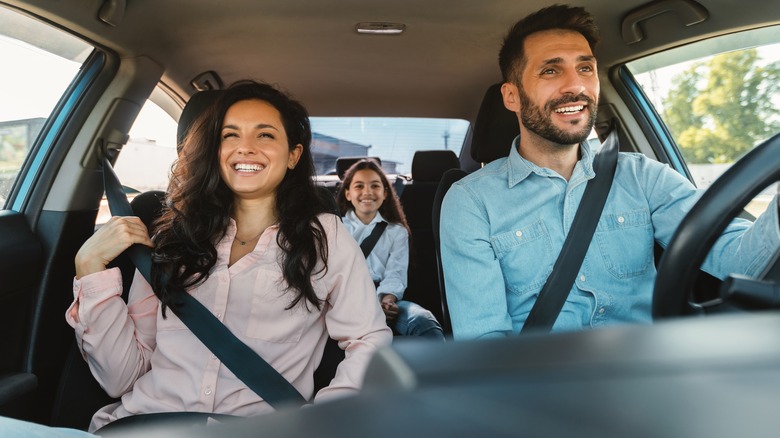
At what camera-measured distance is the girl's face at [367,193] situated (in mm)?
3510

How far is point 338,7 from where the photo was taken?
226 centimetres

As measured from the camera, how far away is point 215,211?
5.57 feet

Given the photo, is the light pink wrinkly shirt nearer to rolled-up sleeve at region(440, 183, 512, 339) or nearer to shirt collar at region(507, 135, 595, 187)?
rolled-up sleeve at region(440, 183, 512, 339)

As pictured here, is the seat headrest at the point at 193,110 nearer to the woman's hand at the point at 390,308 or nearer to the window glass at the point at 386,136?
the woman's hand at the point at 390,308

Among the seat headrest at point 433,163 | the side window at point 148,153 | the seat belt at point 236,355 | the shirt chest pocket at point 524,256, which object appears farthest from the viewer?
the seat headrest at point 433,163

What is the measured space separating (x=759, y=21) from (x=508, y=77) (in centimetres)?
90

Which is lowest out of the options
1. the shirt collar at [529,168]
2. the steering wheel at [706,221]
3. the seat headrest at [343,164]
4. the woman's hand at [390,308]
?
the woman's hand at [390,308]

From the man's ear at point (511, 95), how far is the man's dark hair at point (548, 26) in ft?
0.08

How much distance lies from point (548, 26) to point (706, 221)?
1074mm

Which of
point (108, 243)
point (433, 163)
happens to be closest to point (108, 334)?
point (108, 243)

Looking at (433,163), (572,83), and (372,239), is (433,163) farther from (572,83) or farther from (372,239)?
(572,83)

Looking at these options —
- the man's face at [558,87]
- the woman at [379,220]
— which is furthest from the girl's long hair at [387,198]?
the man's face at [558,87]

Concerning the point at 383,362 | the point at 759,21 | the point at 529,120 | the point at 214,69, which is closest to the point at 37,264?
the point at 214,69

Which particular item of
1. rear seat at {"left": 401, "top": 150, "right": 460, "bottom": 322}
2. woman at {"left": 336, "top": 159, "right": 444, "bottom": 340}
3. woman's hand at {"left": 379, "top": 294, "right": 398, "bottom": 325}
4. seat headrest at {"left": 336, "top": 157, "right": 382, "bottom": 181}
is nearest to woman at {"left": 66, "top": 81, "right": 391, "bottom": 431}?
woman's hand at {"left": 379, "top": 294, "right": 398, "bottom": 325}
